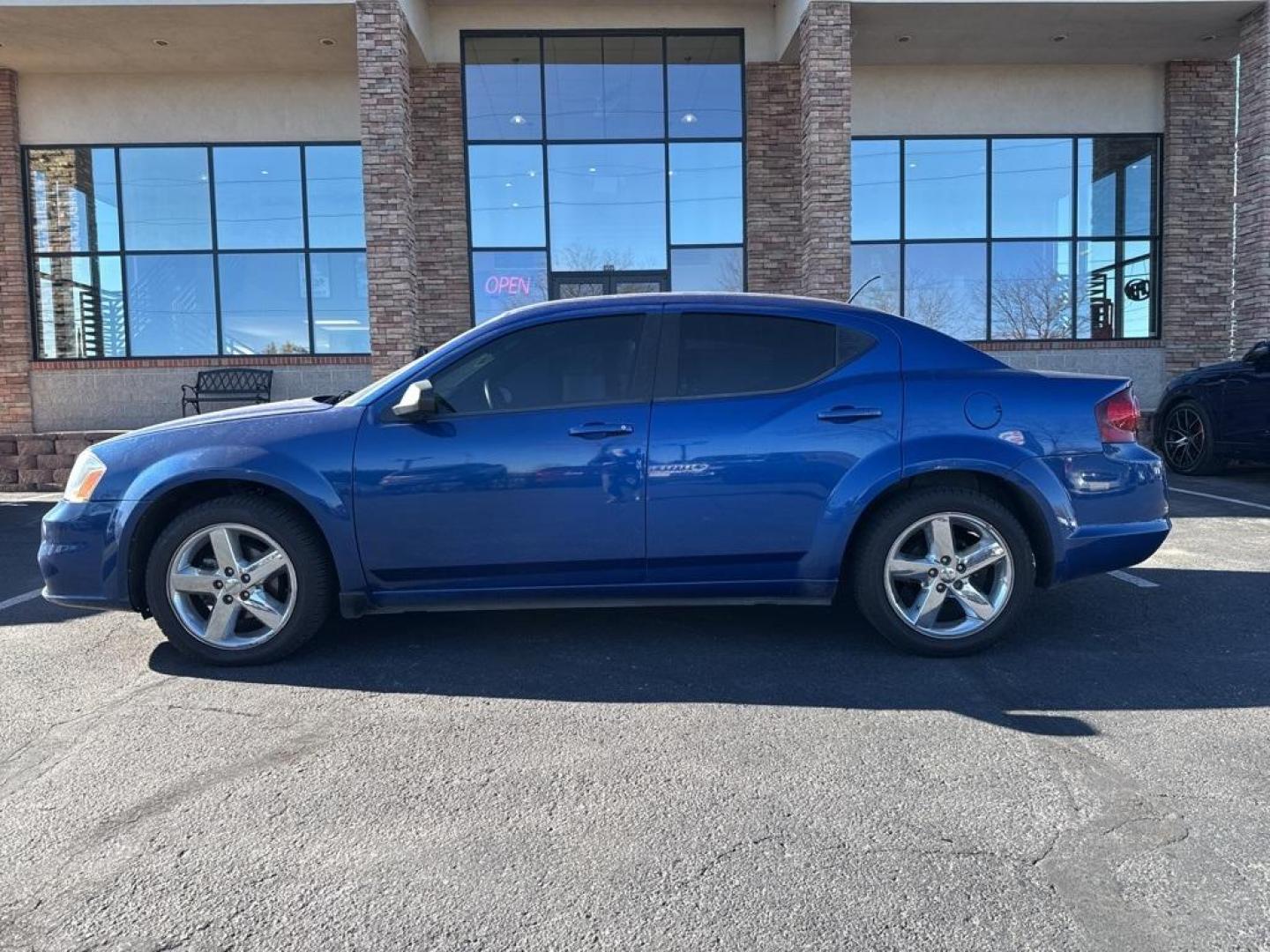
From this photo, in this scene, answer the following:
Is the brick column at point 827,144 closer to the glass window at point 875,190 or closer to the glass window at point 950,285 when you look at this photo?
the glass window at point 875,190

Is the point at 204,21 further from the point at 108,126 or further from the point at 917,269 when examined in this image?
the point at 917,269

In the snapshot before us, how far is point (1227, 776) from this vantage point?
9.68 ft

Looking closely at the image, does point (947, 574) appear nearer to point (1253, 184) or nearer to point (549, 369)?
point (549, 369)

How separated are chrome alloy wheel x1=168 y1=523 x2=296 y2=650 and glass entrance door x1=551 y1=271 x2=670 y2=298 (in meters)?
10.9

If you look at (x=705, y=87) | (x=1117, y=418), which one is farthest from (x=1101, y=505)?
(x=705, y=87)

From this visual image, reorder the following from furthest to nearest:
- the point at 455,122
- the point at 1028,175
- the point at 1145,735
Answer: the point at 1028,175 → the point at 455,122 → the point at 1145,735

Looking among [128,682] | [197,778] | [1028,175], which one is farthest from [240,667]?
[1028,175]

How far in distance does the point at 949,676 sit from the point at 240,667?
10.5 ft

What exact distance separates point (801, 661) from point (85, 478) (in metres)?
3.41

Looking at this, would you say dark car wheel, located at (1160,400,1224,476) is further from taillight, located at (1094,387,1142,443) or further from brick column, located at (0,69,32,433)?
brick column, located at (0,69,32,433)

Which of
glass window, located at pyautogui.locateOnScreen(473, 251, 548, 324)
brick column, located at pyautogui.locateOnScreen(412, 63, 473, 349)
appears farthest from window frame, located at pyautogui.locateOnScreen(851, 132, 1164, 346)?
brick column, located at pyautogui.locateOnScreen(412, 63, 473, 349)

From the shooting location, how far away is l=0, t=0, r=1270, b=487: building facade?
13945 millimetres

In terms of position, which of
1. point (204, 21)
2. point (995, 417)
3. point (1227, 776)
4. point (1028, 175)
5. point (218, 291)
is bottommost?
point (1227, 776)

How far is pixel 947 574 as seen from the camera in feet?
13.6
